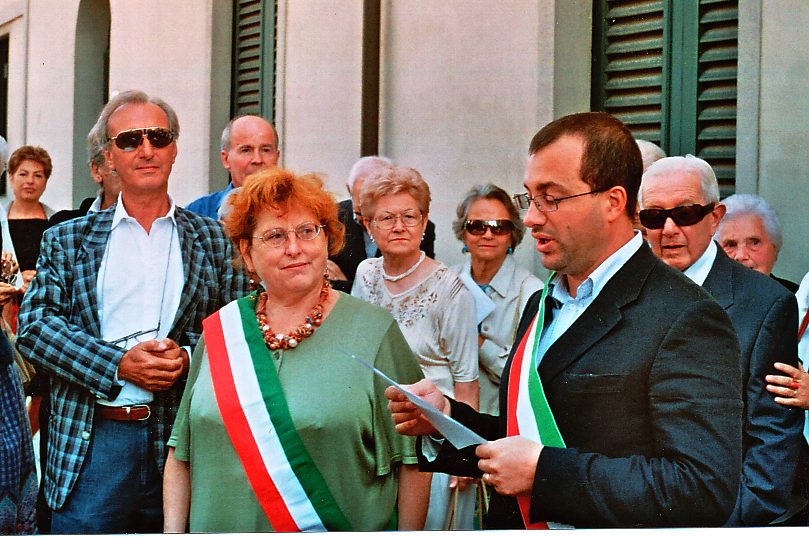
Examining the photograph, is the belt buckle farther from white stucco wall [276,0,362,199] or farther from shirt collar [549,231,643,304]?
shirt collar [549,231,643,304]

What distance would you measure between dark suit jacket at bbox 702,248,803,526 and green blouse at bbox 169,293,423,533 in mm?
886

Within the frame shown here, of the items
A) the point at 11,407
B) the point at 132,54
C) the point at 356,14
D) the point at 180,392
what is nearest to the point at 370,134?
the point at 356,14

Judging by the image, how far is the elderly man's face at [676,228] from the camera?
7.50 feet

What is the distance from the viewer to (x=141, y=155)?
248 cm

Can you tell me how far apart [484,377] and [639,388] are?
898 millimetres

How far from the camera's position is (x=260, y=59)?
2.74m

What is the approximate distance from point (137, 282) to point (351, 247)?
64 centimetres

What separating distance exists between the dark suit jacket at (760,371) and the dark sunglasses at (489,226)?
0.66 m

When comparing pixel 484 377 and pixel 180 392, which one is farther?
pixel 484 377

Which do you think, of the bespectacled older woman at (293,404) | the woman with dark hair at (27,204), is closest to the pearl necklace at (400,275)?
the bespectacled older woman at (293,404)

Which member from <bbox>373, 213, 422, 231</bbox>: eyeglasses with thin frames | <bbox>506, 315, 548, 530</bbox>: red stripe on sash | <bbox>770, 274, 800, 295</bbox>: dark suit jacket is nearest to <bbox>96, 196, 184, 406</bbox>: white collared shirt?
<bbox>373, 213, 422, 231</bbox>: eyeglasses with thin frames

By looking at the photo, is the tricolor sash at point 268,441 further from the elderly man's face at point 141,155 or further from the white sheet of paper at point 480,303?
the white sheet of paper at point 480,303

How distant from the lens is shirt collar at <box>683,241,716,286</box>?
7.35 ft

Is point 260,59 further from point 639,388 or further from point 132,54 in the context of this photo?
point 639,388
